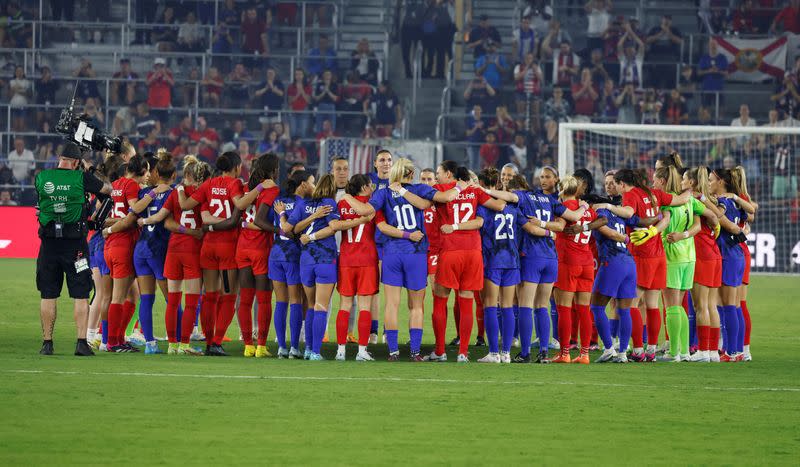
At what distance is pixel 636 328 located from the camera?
1234 cm

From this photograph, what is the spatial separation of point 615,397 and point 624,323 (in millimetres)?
2746

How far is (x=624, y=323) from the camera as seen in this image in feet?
39.5

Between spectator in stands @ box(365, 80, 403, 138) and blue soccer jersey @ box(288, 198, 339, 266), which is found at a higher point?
spectator in stands @ box(365, 80, 403, 138)

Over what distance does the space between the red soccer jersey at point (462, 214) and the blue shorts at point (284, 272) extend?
144cm

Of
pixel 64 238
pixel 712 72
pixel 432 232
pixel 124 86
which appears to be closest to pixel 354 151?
pixel 124 86

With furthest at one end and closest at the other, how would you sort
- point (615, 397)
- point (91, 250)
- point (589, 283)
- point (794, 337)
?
point (794, 337) → point (91, 250) → point (589, 283) → point (615, 397)

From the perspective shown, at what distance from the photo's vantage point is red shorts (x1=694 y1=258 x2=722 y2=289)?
40.7ft

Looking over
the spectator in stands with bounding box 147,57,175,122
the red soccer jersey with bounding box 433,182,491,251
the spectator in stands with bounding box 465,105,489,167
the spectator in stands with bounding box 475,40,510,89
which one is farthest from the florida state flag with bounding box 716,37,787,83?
the red soccer jersey with bounding box 433,182,491,251

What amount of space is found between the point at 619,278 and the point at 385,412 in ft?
13.8

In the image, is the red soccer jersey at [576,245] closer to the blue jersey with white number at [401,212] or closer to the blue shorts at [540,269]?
the blue shorts at [540,269]

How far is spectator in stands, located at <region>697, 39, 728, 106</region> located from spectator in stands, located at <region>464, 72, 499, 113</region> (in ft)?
17.8

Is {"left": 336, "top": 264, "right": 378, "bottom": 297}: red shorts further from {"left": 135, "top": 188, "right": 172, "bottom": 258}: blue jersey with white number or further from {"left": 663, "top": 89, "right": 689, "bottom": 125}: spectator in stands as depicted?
{"left": 663, "top": 89, "right": 689, "bottom": 125}: spectator in stands

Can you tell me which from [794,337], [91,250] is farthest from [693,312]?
[91,250]

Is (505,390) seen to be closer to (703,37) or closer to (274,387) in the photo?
A: (274,387)
